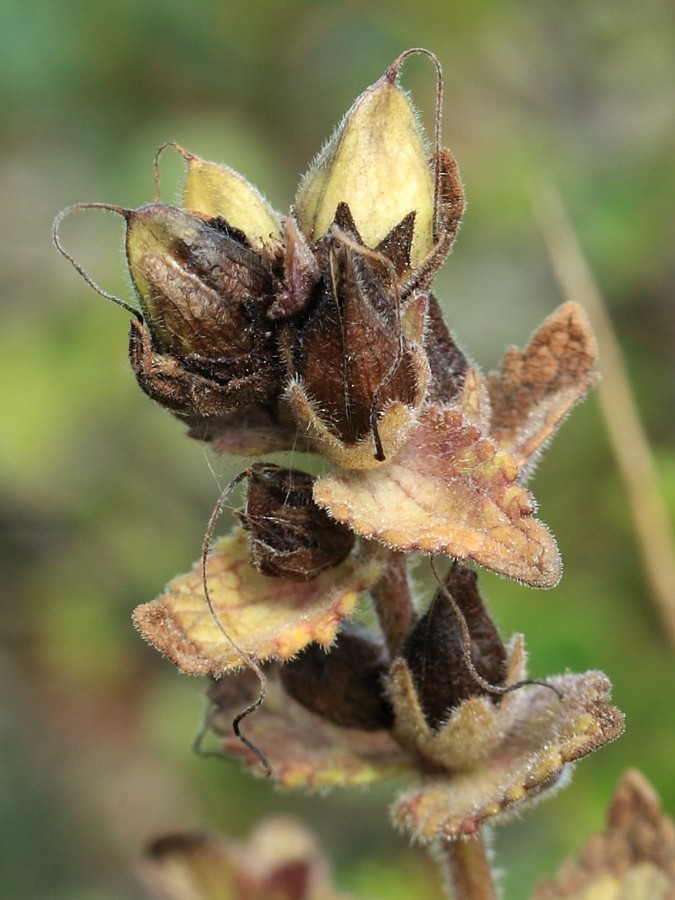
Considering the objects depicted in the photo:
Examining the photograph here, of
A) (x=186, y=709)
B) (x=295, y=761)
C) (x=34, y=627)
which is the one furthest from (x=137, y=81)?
(x=295, y=761)

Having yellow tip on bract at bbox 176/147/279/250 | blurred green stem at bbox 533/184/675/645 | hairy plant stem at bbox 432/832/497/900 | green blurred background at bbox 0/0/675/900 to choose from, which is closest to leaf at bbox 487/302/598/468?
yellow tip on bract at bbox 176/147/279/250

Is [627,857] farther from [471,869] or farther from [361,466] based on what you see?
[361,466]

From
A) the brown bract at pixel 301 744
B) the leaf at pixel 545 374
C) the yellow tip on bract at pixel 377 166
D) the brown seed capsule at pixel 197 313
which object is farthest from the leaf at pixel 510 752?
the yellow tip on bract at pixel 377 166

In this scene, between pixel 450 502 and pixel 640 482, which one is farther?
pixel 640 482

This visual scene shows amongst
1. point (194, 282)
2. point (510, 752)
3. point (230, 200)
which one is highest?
point (230, 200)

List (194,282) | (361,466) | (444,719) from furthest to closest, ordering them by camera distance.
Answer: (444,719)
(361,466)
(194,282)

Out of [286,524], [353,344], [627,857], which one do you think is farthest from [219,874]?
[353,344]
